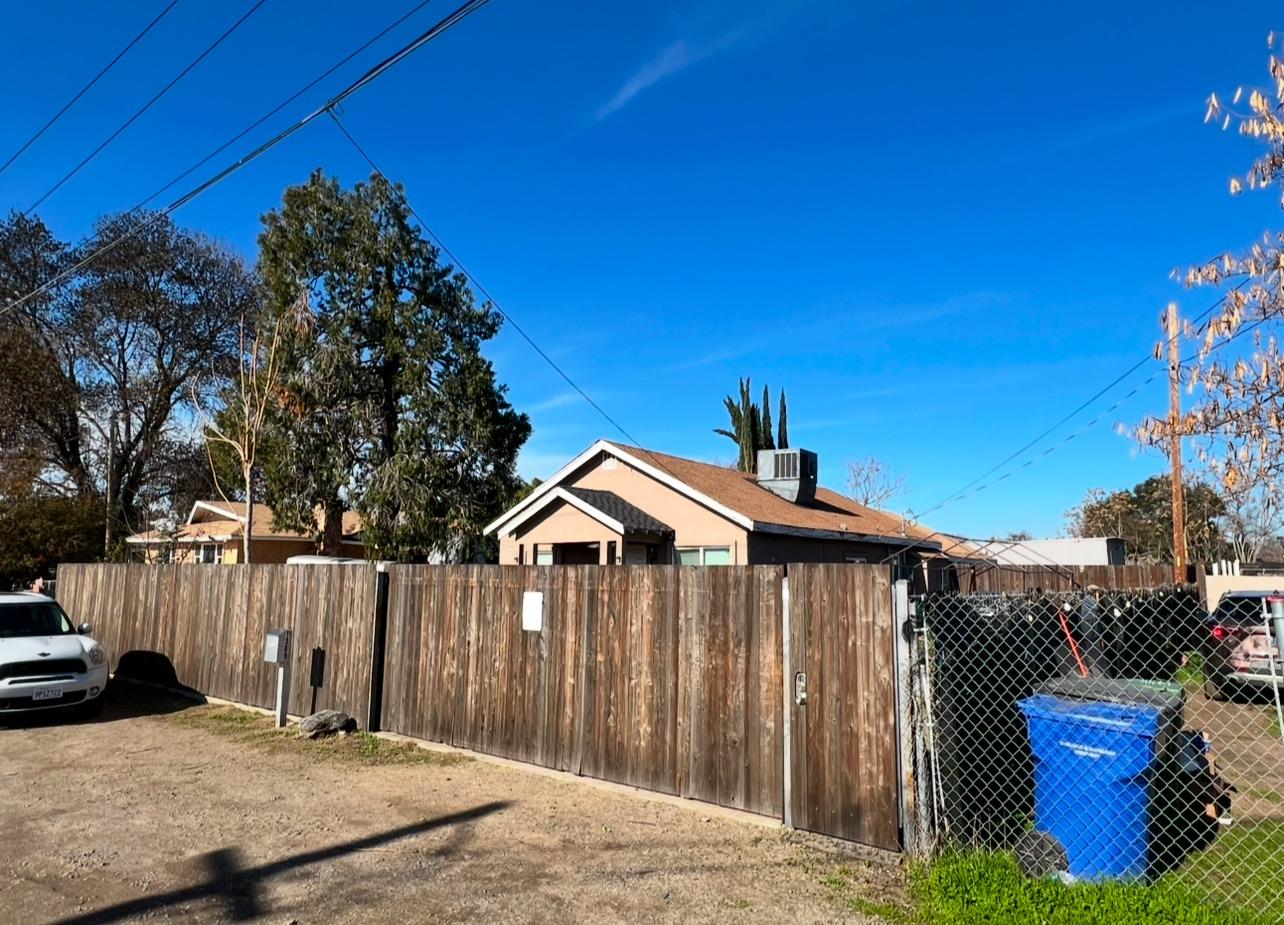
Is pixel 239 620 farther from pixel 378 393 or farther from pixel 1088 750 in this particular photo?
pixel 378 393

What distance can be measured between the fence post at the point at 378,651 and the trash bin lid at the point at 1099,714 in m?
7.01

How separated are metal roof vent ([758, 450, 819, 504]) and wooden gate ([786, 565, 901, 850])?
49.7ft

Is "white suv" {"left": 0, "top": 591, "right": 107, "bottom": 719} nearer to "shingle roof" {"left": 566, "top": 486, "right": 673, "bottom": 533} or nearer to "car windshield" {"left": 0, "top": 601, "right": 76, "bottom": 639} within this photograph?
"car windshield" {"left": 0, "top": 601, "right": 76, "bottom": 639}

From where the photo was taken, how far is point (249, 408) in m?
19.8

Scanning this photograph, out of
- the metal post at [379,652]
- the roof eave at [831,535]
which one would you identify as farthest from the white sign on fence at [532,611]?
the roof eave at [831,535]

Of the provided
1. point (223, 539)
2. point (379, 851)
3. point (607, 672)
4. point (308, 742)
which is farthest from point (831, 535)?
point (223, 539)

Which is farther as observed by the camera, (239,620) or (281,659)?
(239,620)

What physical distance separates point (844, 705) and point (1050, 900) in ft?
5.36

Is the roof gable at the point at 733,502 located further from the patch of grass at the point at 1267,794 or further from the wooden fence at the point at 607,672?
the patch of grass at the point at 1267,794

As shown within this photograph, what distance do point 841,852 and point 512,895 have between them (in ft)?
7.30

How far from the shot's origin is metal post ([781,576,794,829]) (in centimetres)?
602

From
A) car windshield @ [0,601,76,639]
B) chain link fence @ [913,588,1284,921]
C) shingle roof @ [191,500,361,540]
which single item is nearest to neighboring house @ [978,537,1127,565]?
shingle roof @ [191,500,361,540]

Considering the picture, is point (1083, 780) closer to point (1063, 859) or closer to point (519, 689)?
point (1063, 859)

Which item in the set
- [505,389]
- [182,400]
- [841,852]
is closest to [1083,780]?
[841,852]
